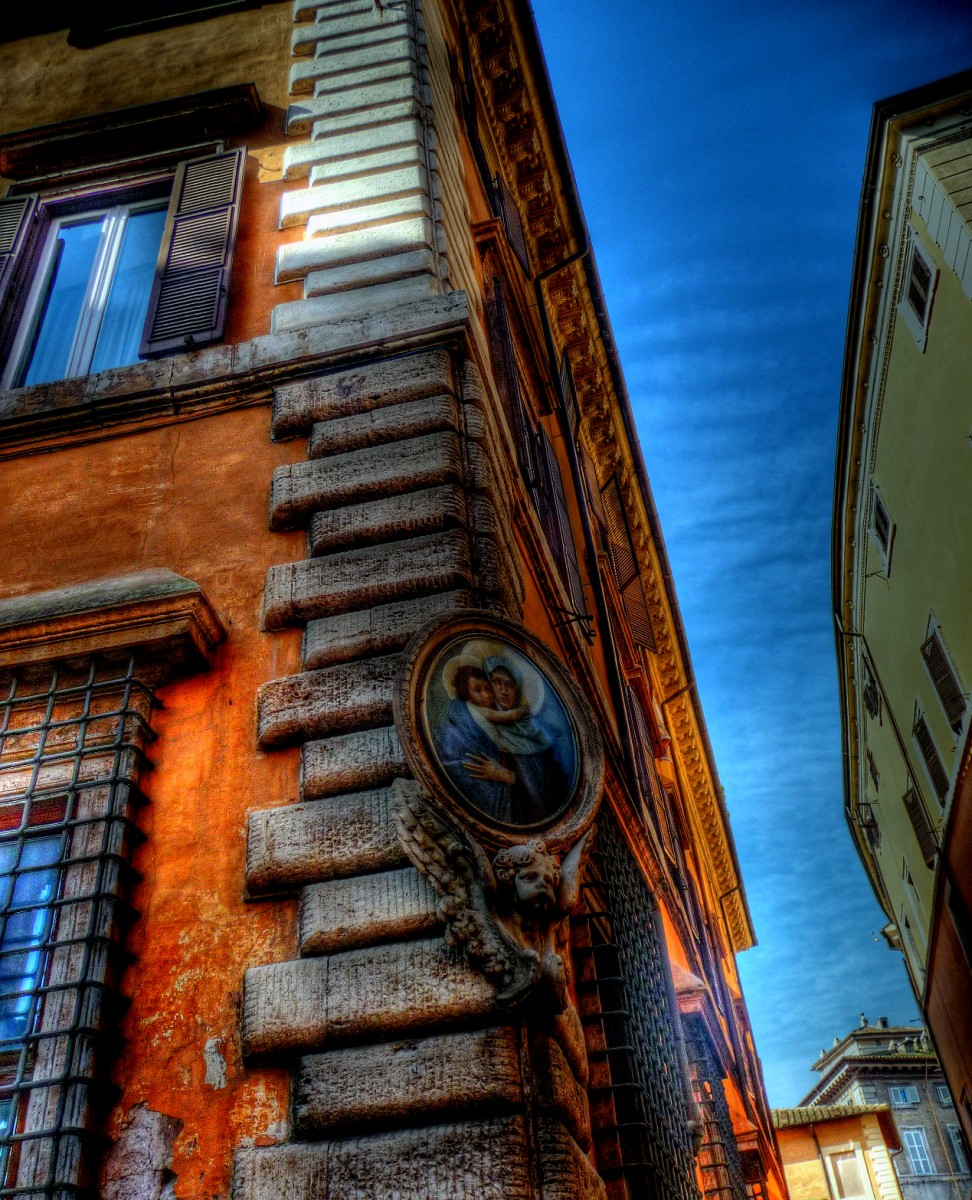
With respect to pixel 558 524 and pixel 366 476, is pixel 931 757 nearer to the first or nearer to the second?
pixel 558 524

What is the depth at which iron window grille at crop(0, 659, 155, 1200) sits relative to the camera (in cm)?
351

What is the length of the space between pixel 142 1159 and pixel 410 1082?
95 centimetres

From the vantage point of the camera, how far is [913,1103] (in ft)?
145

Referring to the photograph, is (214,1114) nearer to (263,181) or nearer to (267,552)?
(267,552)

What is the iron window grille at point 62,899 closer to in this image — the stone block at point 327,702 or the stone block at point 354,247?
the stone block at point 327,702

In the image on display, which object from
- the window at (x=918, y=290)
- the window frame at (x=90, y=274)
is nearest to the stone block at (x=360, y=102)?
the window frame at (x=90, y=274)

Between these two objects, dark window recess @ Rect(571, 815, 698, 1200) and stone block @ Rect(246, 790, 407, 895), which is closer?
stone block @ Rect(246, 790, 407, 895)

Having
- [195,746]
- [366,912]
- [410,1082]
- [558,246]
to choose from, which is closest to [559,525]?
[195,746]

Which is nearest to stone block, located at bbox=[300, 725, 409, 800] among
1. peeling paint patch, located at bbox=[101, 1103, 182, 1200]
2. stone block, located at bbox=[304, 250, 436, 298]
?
peeling paint patch, located at bbox=[101, 1103, 182, 1200]

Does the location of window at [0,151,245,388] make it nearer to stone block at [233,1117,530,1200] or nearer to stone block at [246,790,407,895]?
stone block at [246,790,407,895]

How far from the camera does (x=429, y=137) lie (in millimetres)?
6727

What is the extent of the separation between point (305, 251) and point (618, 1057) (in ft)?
15.4

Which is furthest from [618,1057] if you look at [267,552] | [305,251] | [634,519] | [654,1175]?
[634,519]

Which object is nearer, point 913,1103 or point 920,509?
point 920,509
